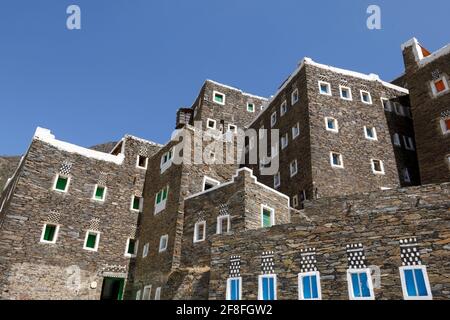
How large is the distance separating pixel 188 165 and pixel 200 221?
494 centimetres

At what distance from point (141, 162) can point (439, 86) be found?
79.6 feet

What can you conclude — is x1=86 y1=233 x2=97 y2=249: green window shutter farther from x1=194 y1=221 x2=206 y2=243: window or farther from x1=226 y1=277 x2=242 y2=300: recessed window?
x1=226 y1=277 x2=242 y2=300: recessed window

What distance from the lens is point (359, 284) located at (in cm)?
A: 1153

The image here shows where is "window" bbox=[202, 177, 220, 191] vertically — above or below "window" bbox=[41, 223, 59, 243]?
above

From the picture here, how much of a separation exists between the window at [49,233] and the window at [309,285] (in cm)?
1764

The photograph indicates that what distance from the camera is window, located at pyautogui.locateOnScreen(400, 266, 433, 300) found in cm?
1048

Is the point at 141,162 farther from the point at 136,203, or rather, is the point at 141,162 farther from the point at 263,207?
the point at 263,207

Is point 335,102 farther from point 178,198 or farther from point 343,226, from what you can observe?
point 343,226

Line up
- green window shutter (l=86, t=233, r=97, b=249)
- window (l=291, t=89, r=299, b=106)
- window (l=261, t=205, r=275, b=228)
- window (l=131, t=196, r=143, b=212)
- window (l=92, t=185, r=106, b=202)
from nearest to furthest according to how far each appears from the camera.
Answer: window (l=261, t=205, r=275, b=228)
green window shutter (l=86, t=233, r=97, b=249)
window (l=92, t=185, r=106, b=202)
window (l=131, t=196, r=143, b=212)
window (l=291, t=89, r=299, b=106)

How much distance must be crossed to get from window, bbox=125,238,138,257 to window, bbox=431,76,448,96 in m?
25.4

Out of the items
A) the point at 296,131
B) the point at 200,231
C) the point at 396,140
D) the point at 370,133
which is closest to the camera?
the point at 200,231

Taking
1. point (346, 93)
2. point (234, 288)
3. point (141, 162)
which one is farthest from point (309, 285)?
point (346, 93)

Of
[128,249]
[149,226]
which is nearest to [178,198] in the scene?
[149,226]

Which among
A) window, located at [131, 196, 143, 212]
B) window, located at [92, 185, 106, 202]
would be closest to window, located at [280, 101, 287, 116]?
window, located at [131, 196, 143, 212]
